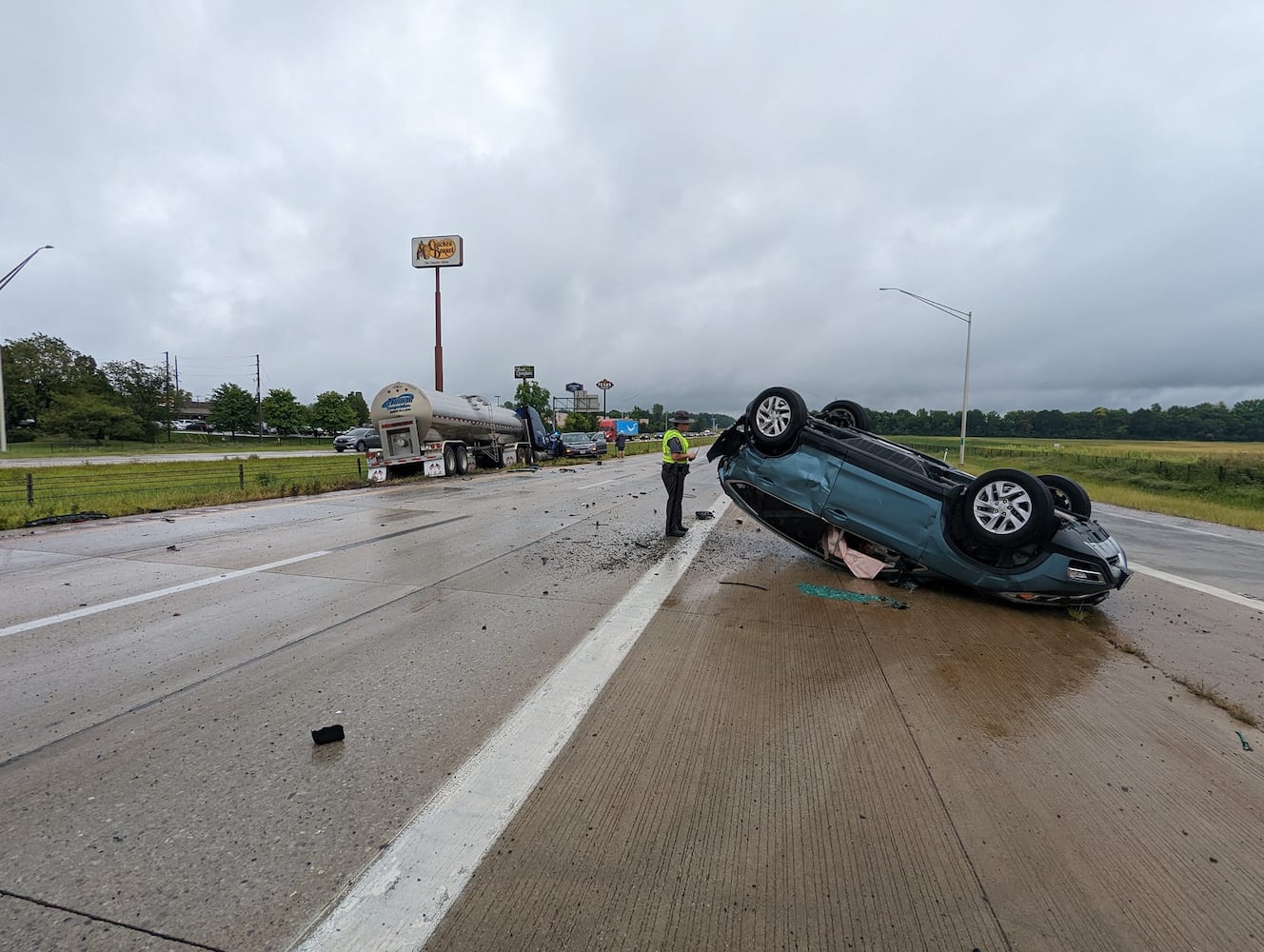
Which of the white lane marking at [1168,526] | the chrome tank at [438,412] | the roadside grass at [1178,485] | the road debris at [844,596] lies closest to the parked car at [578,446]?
the chrome tank at [438,412]

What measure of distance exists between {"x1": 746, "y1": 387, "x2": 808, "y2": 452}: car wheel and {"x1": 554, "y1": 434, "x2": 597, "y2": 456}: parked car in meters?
29.6

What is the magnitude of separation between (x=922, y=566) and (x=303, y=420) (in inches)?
3195

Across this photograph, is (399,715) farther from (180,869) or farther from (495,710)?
(180,869)

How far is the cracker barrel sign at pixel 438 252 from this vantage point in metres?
40.9

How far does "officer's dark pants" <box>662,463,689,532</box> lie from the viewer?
29.2 feet

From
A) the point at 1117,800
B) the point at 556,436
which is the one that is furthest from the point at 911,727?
the point at 556,436

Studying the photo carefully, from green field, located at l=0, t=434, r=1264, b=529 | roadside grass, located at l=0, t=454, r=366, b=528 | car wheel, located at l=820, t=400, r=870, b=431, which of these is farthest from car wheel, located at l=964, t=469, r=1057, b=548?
roadside grass, located at l=0, t=454, r=366, b=528

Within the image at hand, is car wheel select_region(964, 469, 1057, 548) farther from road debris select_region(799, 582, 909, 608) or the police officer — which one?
the police officer

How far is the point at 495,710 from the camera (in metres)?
3.36

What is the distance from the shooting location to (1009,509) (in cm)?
518

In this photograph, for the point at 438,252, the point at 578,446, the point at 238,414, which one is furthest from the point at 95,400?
the point at 578,446

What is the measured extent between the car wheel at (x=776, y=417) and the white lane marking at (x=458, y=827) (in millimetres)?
3464

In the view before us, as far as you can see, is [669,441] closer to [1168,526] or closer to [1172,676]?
[1172,676]

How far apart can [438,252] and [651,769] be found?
44.1m
